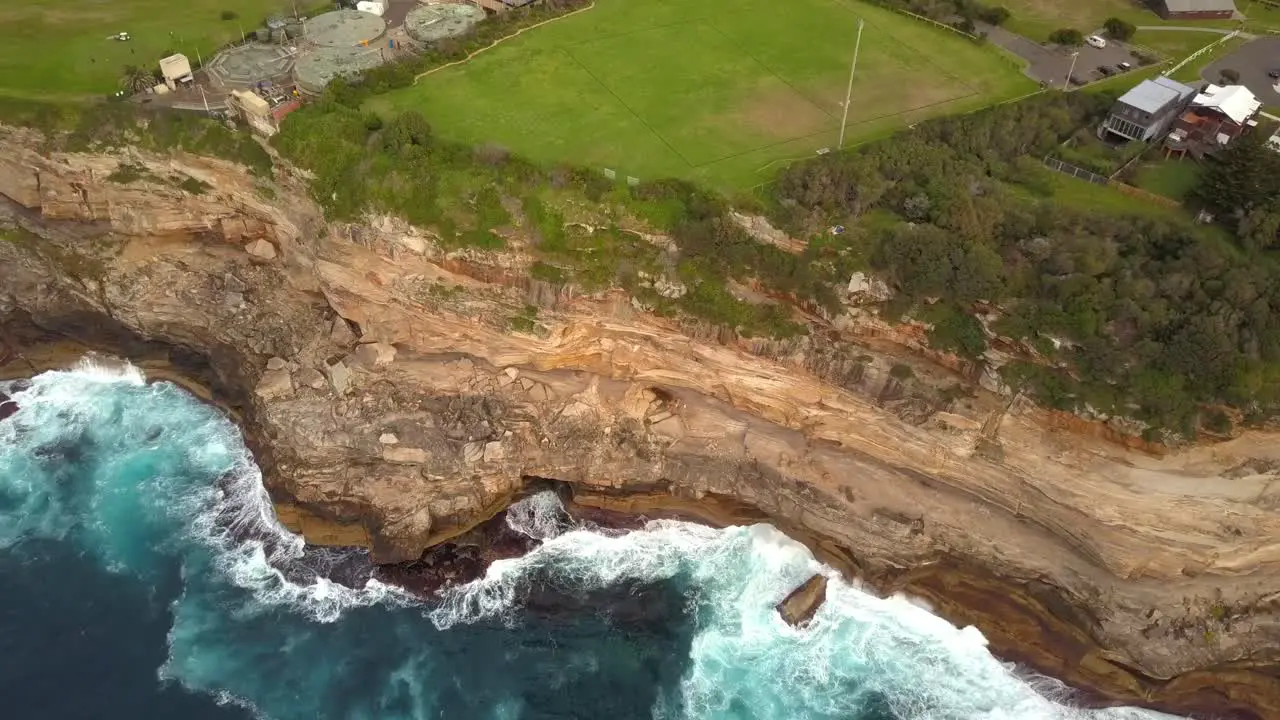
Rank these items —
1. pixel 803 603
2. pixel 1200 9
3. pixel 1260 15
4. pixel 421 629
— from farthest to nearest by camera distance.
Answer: pixel 1260 15 < pixel 1200 9 < pixel 803 603 < pixel 421 629

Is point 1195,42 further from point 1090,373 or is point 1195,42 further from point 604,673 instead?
point 604,673

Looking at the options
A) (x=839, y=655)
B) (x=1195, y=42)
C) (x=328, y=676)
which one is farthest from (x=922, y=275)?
(x=328, y=676)

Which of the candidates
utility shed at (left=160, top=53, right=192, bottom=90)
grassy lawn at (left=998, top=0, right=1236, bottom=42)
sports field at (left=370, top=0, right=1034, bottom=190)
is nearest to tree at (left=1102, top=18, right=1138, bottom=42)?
grassy lawn at (left=998, top=0, right=1236, bottom=42)

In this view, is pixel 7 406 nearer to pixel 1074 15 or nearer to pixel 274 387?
pixel 274 387

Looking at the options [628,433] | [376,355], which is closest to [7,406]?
[376,355]

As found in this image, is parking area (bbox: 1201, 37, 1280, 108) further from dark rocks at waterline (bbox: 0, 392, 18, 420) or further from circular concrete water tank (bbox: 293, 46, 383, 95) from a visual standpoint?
dark rocks at waterline (bbox: 0, 392, 18, 420)

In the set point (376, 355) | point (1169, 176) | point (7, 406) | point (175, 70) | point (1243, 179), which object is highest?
point (1243, 179)
